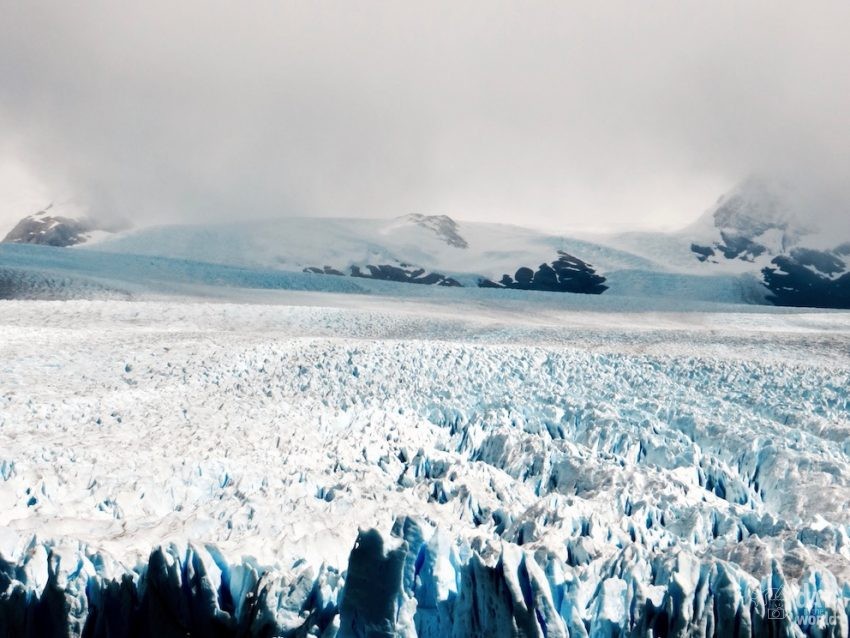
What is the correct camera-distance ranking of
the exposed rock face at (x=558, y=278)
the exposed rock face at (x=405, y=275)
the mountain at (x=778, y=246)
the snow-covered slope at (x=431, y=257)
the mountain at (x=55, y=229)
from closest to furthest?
the snow-covered slope at (x=431, y=257), the exposed rock face at (x=558, y=278), the exposed rock face at (x=405, y=275), the mountain at (x=778, y=246), the mountain at (x=55, y=229)

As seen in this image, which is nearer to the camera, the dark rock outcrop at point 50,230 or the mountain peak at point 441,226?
the mountain peak at point 441,226

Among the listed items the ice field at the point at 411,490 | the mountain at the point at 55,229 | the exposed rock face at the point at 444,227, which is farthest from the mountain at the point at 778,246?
the mountain at the point at 55,229

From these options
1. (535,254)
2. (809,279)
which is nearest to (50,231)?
(535,254)

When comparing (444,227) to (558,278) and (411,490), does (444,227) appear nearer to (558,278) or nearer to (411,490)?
(558,278)

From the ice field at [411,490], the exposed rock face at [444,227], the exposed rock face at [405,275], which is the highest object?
the exposed rock face at [444,227]

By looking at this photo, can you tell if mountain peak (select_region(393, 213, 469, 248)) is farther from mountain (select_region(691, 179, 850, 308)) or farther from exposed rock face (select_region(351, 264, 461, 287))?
mountain (select_region(691, 179, 850, 308))

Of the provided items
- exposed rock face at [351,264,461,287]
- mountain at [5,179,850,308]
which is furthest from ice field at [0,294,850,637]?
exposed rock face at [351,264,461,287]

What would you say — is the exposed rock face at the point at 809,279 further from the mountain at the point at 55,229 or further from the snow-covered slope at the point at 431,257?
the mountain at the point at 55,229

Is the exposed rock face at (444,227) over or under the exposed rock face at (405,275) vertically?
over

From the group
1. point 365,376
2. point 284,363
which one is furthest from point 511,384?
point 284,363
